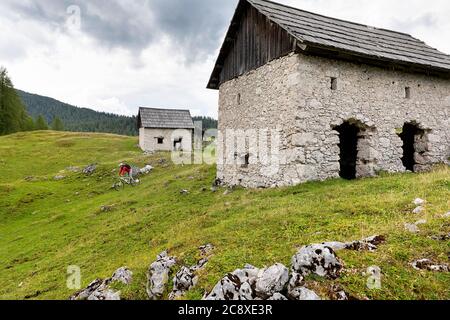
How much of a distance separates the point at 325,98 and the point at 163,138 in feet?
121

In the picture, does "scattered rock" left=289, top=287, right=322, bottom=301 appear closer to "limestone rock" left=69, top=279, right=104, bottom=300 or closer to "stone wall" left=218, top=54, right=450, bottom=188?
"limestone rock" left=69, top=279, right=104, bottom=300

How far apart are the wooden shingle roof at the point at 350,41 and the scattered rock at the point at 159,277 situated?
31.7 feet

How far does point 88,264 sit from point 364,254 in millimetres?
8607

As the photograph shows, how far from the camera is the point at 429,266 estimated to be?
18.0 feet

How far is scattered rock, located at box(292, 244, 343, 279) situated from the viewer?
215 inches

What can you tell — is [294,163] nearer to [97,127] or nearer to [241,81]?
[241,81]

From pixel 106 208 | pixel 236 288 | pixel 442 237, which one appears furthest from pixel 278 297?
pixel 106 208

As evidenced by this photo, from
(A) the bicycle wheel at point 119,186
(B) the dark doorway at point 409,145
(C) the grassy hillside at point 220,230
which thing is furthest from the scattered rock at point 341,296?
(A) the bicycle wheel at point 119,186

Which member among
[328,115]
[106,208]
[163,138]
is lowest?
[106,208]

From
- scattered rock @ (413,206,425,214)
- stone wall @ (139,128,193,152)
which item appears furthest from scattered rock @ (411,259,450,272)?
stone wall @ (139,128,193,152)

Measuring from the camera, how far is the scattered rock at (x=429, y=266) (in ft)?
17.7

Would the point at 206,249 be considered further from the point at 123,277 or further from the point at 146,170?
the point at 146,170

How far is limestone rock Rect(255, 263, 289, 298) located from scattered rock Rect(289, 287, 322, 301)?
0.79 ft

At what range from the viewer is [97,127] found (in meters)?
155
